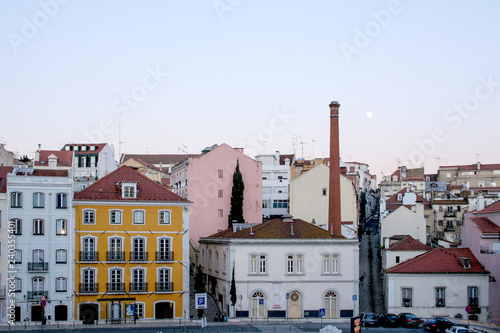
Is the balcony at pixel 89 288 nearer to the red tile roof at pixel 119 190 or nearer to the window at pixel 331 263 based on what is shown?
the red tile roof at pixel 119 190

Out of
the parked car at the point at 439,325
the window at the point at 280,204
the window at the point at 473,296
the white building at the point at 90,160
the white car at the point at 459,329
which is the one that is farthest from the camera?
the white building at the point at 90,160

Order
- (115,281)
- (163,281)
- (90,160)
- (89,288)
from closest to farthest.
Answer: (89,288) → (115,281) → (163,281) → (90,160)

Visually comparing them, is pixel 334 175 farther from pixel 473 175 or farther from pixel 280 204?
pixel 473 175

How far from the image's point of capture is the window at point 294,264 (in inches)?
2415

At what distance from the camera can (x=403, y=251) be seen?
231ft

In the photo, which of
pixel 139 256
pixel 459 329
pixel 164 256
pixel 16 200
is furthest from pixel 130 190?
pixel 459 329

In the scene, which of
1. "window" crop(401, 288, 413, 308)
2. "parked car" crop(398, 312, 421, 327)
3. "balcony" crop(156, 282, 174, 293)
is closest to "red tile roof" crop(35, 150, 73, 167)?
"balcony" crop(156, 282, 174, 293)

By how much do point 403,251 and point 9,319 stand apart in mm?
38323

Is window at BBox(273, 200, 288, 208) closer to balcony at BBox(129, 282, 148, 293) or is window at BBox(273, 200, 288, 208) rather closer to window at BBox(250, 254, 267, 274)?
window at BBox(250, 254, 267, 274)

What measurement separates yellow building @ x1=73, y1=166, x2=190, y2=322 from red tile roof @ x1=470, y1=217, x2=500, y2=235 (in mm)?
28188

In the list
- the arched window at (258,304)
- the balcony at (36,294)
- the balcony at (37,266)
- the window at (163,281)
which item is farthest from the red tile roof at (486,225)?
the balcony at (36,294)

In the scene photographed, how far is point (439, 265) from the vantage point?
6228 cm

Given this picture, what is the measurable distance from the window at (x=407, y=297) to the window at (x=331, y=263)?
20.3 ft

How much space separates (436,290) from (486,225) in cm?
977
